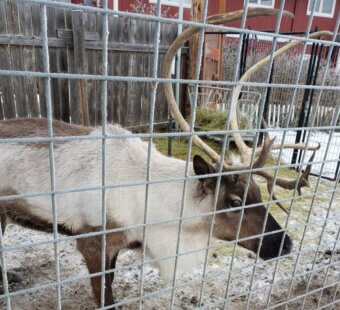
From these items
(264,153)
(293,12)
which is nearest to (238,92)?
(264,153)

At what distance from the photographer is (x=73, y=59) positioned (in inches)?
202

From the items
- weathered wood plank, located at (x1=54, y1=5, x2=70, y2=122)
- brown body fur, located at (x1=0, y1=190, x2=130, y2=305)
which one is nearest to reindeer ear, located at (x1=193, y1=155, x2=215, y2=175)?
brown body fur, located at (x1=0, y1=190, x2=130, y2=305)

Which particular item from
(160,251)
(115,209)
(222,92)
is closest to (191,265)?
(160,251)

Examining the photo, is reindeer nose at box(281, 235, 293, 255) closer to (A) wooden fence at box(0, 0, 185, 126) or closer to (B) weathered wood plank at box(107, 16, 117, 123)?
(A) wooden fence at box(0, 0, 185, 126)

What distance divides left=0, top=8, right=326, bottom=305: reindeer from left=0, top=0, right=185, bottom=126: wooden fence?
2.95 meters

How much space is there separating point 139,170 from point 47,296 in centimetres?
121

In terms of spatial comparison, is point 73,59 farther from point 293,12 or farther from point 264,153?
point 293,12

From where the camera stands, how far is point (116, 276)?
252cm

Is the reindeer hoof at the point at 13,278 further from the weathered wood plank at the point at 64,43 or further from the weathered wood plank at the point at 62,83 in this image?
the weathered wood plank at the point at 64,43

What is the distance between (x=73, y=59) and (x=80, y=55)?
6.3 inches

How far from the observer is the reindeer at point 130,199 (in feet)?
6.07

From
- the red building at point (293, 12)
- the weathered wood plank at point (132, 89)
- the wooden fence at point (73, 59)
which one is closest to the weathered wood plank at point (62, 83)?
the wooden fence at point (73, 59)

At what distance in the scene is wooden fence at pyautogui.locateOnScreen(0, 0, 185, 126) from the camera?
4547mm

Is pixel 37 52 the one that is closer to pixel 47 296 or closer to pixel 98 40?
pixel 98 40
